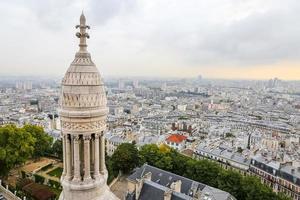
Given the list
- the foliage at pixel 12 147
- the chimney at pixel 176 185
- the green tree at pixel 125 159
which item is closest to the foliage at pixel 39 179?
the foliage at pixel 12 147

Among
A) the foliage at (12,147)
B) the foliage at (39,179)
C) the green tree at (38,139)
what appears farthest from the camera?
the green tree at (38,139)

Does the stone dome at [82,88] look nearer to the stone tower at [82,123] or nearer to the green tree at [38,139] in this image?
the stone tower at [82,123]

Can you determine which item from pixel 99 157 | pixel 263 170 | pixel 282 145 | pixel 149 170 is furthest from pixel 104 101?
pixel 282 145

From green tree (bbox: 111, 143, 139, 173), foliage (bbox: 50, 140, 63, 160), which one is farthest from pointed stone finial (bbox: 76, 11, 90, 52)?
foliage (bbox: 50, 140, 63, 160)

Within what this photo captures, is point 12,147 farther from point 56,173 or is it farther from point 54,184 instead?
point 56,173

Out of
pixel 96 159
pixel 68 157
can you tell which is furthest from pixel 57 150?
pixel 96 159

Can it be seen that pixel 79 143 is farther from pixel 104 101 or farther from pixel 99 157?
pixel 104 101
